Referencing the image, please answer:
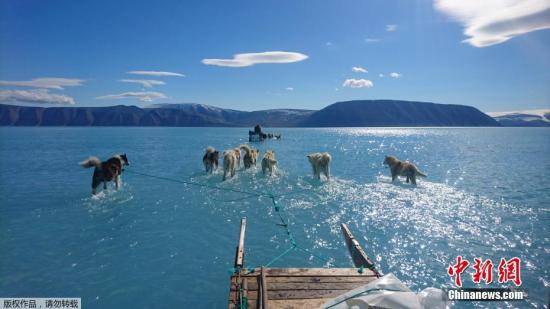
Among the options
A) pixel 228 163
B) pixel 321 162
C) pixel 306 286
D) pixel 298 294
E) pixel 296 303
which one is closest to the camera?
pixel 296 303

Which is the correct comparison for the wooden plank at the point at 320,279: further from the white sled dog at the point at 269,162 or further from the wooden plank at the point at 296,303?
the white sled dog at the point at 269,162

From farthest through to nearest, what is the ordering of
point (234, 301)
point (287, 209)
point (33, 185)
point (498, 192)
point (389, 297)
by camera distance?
point (33, 185)
point (498, 192)
point (287, 209)
point (234, 301)
point (389, 297)

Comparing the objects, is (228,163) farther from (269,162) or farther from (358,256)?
(358,256)

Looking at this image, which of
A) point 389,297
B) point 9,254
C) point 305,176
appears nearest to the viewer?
point 389,297

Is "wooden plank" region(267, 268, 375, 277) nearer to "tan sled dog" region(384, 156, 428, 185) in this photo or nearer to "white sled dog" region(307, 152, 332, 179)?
"white sled dog" region(307, 152, 332, 179)

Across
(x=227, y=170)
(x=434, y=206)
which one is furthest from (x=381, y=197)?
(x=227, y=170)

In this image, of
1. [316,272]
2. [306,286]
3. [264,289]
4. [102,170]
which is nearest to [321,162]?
[102,170]

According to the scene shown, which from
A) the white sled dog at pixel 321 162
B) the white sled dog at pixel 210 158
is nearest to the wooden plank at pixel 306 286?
the white sled dog at pixel 321 162

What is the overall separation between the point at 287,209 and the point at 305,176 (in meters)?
9.85

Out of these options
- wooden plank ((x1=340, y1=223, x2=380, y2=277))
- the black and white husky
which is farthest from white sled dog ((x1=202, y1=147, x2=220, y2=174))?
wooden plank ((x1=340, y1=223, x2=380, y2=277))

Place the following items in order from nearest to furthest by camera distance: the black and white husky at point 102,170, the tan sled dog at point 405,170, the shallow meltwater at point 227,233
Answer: the shallow meltwater at point 227,233 → the black and white husky at point 102,170 → the tan sled dog at point 405,170

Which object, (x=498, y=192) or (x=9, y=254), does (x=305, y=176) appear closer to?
(x=498, y=192)

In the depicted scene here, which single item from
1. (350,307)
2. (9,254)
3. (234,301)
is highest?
(350,307)

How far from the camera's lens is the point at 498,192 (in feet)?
A: 68.4
